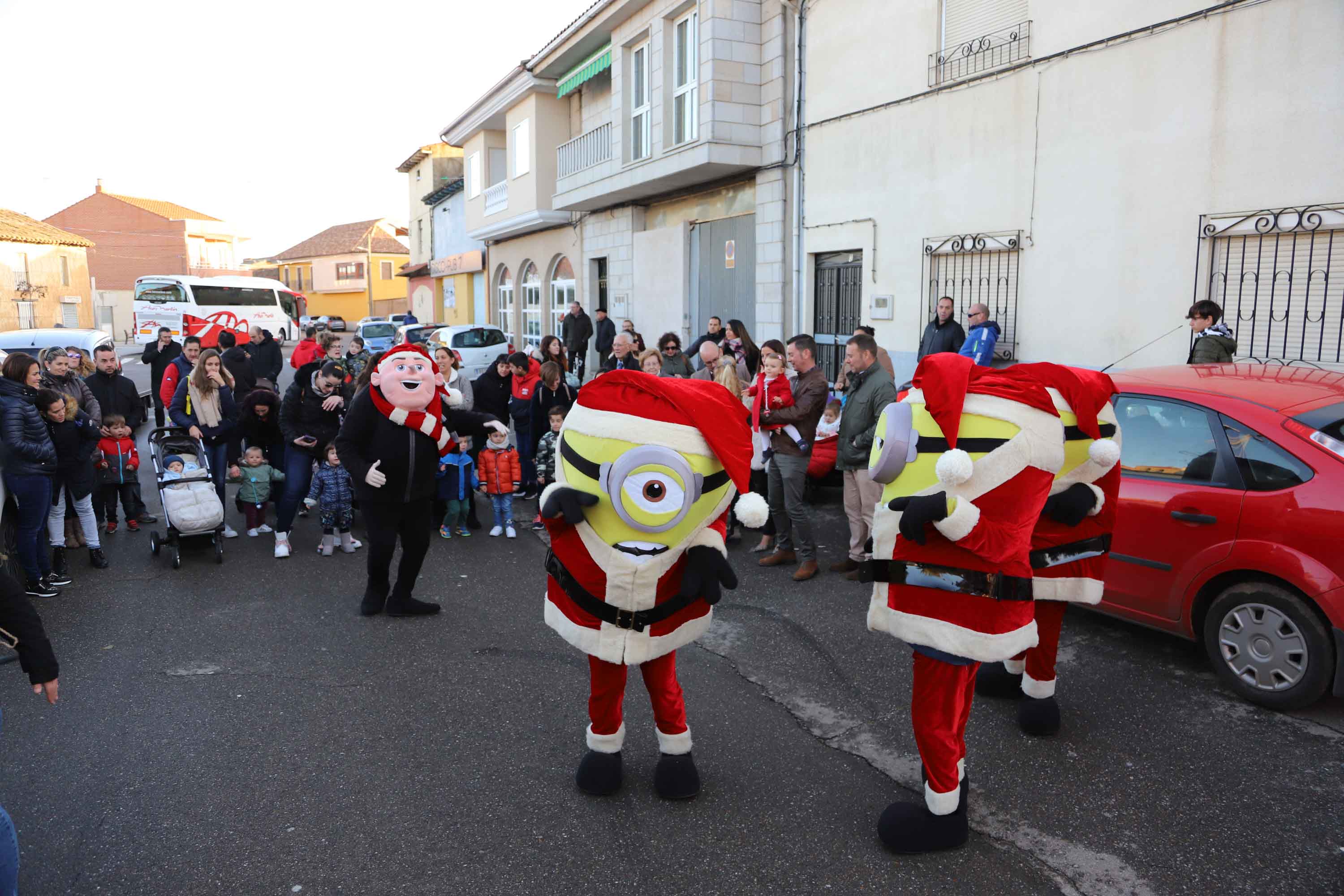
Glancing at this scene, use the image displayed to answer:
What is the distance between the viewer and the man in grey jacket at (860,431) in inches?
253

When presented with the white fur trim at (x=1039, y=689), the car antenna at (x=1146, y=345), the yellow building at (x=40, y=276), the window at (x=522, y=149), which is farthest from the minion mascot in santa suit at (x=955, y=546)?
the yellow building at (x=40, y=276)

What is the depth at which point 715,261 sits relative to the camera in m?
15.6

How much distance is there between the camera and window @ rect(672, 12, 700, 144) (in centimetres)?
1440

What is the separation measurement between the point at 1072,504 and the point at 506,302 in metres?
25.0

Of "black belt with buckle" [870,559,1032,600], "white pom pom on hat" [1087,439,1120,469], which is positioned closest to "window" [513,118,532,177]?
"white pom pom on hat" [1087,439,1120,469]

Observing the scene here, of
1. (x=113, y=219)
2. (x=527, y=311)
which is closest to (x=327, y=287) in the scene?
(x=113, y=219)

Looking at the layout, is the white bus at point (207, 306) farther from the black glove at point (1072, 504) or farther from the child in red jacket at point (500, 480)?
the black glove at point (1072, 504)

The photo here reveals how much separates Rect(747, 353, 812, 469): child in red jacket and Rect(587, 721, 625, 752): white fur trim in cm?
343

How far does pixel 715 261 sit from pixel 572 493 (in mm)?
12746

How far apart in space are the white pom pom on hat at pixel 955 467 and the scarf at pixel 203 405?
732 centimetres

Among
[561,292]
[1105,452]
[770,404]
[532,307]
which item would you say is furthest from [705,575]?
[532,307]

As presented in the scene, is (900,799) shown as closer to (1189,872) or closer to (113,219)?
(1189,872)

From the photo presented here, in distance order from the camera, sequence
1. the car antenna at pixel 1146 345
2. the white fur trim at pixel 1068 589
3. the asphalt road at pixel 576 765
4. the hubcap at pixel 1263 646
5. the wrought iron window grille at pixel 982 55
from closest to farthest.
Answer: the asphalt road at pixel 576 765
the white fur trim at pixel 1068 589
the hubcap at pixel 1263 646
the car antenna at pixel 1146 345
the wrought iron window grille at pixel 982 55

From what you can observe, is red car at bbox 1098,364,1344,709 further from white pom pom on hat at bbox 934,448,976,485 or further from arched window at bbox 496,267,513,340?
arched window at bbox 496,267,513,340
